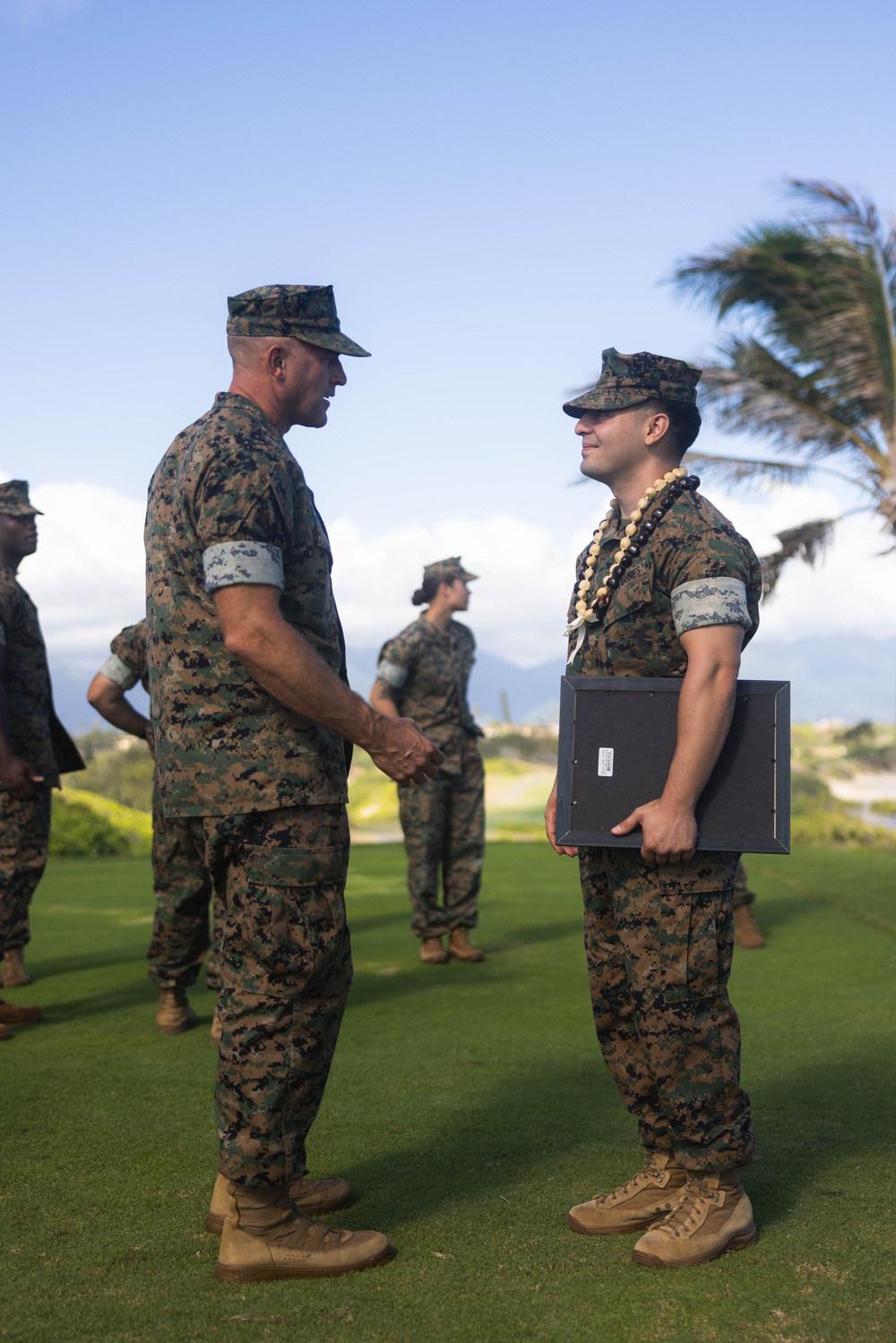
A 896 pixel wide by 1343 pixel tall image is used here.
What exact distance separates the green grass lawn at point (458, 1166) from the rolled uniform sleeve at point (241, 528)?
1401mm

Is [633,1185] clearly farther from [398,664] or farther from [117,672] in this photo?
[398,664]

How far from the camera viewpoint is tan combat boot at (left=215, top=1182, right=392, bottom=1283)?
241 cm

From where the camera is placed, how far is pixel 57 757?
544 centimetres

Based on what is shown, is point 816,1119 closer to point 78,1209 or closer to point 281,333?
point 78,1209

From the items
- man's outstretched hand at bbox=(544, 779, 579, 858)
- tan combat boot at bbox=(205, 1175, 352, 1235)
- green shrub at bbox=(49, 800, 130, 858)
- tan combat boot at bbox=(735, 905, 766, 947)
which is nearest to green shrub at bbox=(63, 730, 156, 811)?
green shrub at bbox=(49, 800, 130, 858)

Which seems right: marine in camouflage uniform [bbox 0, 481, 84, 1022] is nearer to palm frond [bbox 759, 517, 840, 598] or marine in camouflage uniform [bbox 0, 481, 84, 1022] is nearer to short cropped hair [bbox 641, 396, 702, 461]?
short cropped hair [bbox 641, 396, 702, 461]

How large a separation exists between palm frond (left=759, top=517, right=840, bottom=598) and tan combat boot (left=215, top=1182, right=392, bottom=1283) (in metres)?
11.5

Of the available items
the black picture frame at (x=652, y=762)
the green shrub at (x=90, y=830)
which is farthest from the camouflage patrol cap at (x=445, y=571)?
the green shrub at (x=90, y=830)

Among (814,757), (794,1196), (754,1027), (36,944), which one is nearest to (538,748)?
(814,757)

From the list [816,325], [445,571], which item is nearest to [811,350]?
[816,325]

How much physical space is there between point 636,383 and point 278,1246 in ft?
6.62

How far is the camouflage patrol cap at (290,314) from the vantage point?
8.43 ft

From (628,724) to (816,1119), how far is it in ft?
5.26

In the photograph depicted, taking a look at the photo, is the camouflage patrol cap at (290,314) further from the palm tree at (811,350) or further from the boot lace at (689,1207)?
the palm tree at (811,350)
